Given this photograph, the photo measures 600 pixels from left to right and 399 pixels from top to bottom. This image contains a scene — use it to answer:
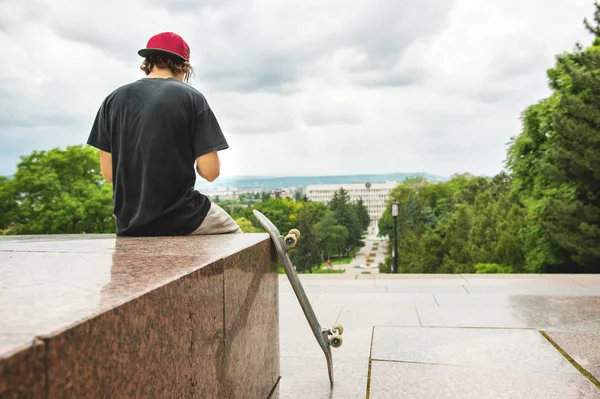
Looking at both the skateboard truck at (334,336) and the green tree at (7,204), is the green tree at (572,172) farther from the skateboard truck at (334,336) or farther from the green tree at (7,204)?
the green tree at (7,204)

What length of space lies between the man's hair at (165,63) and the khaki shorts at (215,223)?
88 centimetres

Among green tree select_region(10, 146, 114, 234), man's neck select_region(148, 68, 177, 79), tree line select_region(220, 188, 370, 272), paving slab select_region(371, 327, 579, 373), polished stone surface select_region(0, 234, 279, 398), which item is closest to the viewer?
polished stone surface select_region(0, 234, 279, 398)

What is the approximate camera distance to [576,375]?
3680 millimetres

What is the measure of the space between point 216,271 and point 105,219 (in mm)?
29455

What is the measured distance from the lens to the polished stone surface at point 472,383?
3396 mm

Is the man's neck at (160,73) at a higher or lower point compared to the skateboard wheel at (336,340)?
higher

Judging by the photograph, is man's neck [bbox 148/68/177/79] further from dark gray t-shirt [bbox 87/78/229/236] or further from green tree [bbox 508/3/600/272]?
green tree [bbox 508/3/600/272]

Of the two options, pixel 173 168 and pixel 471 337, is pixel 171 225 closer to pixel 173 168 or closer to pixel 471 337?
pixel 173 168

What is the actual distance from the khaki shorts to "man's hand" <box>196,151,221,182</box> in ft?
0.80

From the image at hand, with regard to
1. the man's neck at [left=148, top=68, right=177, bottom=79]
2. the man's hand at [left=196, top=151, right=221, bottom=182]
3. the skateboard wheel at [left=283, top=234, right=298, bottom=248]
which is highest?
the man's neck at [left=148, top=68, right=177, bottom=79]

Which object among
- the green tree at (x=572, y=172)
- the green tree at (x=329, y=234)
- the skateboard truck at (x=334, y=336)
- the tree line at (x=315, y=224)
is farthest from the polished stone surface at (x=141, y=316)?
the green tree at (x=329, y=234)

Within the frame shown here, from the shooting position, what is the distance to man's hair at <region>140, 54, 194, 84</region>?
11.4 ft

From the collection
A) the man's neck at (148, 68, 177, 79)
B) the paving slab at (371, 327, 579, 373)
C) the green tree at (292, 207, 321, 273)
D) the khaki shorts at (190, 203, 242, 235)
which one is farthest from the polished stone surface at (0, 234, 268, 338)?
the green tree at (292, 207, 321, 273)

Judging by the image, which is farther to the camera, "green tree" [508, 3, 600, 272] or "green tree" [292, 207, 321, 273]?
"green tree" [292, 207, 321, 273]
